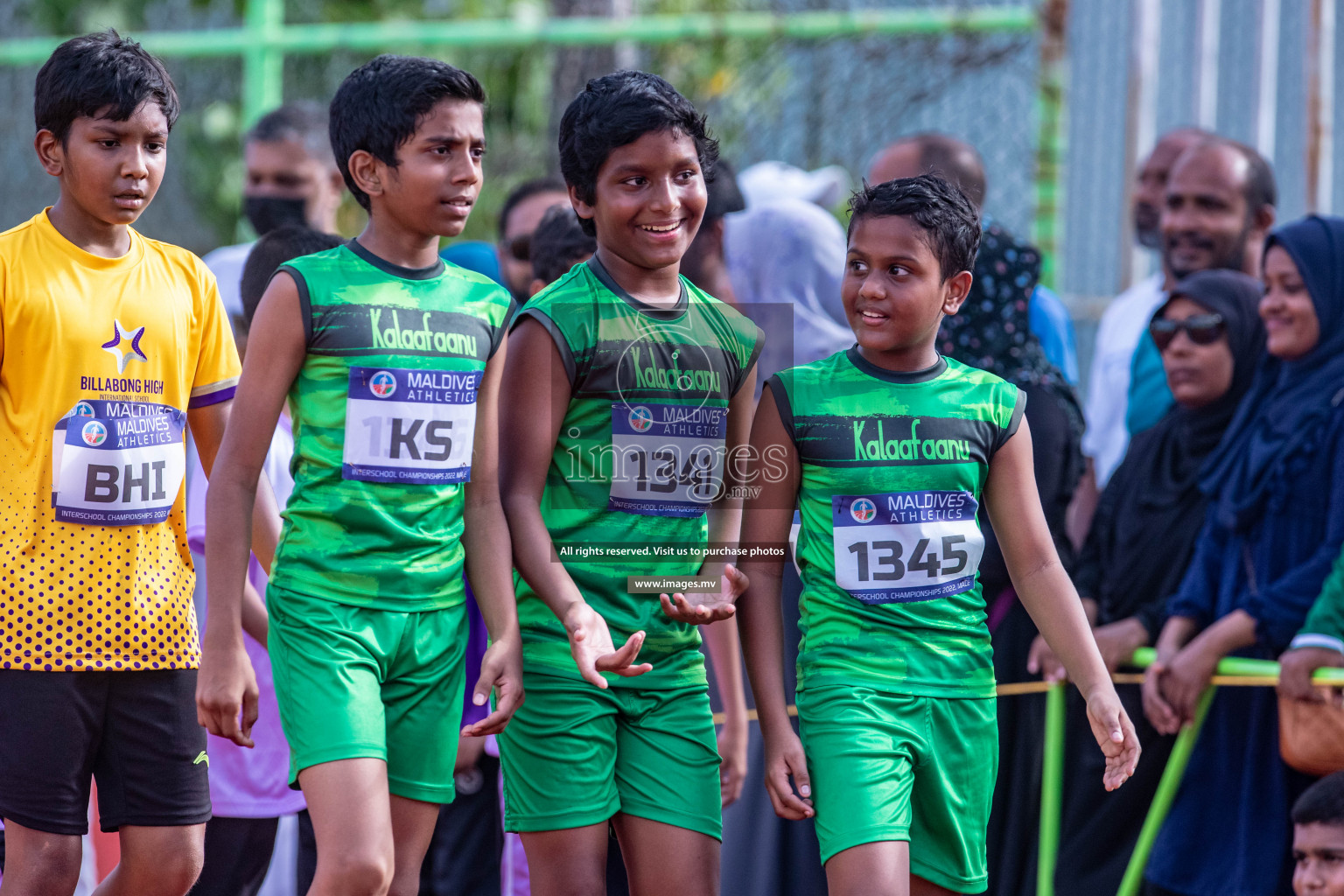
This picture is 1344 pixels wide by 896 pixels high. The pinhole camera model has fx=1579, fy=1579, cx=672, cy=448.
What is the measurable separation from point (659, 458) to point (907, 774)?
78 centimetres

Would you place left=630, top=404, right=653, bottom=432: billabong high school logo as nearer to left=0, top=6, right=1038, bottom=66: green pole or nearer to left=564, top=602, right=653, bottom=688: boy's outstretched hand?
left=564, top=602, right=653, bottom=688: boy's outstretched hand

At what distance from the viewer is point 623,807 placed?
3.07m

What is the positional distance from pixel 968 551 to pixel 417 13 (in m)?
10.5

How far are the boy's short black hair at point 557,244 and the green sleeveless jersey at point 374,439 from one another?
1.06 m

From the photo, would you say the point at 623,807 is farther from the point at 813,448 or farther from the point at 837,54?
the point at 837,54

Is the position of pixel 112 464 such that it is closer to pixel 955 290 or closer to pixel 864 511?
pixel 864 511

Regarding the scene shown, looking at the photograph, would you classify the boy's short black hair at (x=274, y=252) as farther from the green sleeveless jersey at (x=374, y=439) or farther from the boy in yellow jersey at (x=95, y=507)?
the green sleeveless jersey at (x=374, y=439)

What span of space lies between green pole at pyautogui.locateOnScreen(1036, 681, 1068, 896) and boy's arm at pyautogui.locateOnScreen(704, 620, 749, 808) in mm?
1480

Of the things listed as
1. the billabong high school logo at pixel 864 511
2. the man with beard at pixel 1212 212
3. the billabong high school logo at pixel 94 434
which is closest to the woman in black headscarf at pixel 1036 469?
the man with beard at pixel 1212 212

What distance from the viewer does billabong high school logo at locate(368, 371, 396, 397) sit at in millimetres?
2967

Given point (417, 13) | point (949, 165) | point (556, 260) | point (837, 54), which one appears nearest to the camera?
point (556, 260)

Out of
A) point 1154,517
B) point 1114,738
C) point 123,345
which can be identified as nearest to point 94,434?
point 123,345

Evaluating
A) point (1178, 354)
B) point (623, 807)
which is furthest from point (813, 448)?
point (1178, 354)

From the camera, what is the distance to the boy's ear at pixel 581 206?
321cm
